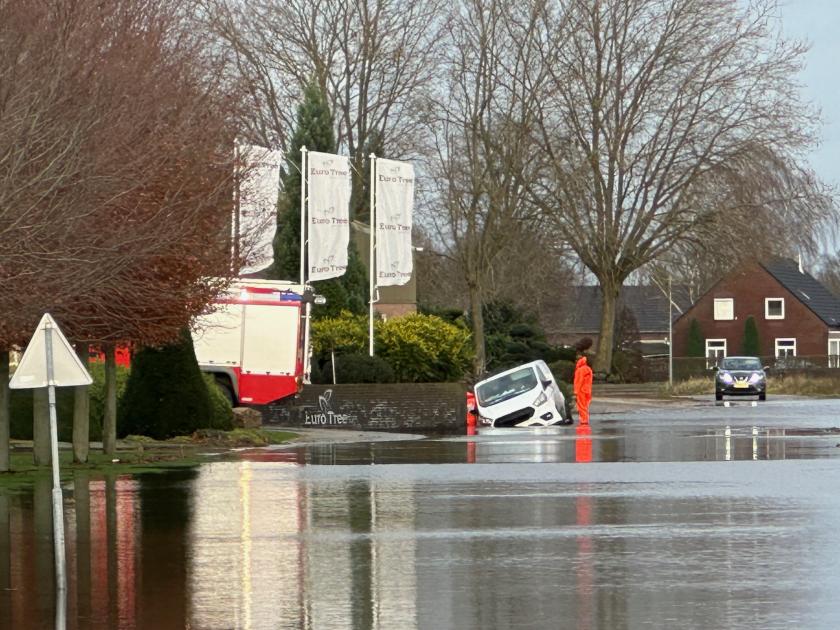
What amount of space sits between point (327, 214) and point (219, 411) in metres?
10.2

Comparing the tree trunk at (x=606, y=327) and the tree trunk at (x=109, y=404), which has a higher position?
the tree trunk at (x=606, y=327)

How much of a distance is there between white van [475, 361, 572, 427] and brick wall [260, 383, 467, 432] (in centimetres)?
135

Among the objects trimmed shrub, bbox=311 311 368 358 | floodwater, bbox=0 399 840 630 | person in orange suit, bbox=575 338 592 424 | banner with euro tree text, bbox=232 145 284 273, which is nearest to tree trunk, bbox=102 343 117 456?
floodwater, bbox=0 399 840 630

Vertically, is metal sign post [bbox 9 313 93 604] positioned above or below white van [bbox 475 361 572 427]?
above

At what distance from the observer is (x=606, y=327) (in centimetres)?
6950

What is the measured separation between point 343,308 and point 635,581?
1511 inches

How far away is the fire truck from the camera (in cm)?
3806

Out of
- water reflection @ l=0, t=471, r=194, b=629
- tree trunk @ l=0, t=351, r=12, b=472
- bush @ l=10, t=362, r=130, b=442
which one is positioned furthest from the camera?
bush @ l=10, t=362, r=130, b=442

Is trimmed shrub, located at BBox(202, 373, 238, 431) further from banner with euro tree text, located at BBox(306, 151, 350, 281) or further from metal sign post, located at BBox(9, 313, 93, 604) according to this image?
metal sign post, located at BBox(9, 313, 93, 604)

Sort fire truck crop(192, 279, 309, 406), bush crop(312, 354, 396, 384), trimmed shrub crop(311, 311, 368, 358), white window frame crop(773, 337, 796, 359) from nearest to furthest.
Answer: fire truck crop(192, 279, 309, 406), bush crop(312, 354, 396, 384), trimmed shrub crop(311, 311, 368, 358), white window frame crop(773, 337, 796, 359)

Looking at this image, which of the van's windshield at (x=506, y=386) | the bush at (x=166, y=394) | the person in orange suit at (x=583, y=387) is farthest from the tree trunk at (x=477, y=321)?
the bush at (x=166, y=394)

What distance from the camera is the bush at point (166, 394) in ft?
97.8

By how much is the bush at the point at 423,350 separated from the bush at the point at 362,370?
1.54m

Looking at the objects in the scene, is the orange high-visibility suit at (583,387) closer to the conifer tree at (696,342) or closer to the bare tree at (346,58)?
the bare tree at (346,58)
